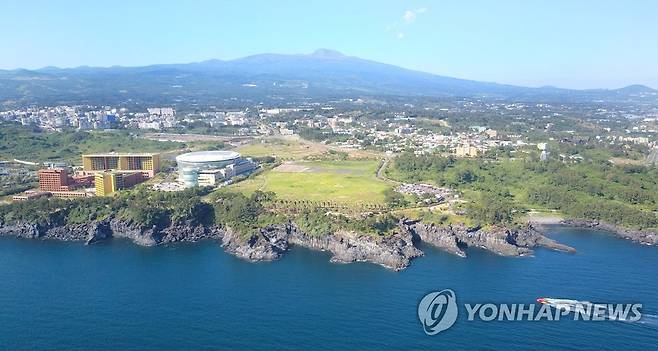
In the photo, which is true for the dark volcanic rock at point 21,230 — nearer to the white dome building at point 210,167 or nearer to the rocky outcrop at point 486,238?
the white dome building at point 210,167

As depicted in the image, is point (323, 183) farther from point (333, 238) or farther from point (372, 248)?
point (372, 248)

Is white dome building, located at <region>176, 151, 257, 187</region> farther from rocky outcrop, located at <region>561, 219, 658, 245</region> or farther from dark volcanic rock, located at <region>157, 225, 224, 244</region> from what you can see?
rocky outcrop, located at <region>561, 219, 658, 245</region>

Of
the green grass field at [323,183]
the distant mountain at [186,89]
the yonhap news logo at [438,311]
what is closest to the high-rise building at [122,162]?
the green grass field at [323,183]

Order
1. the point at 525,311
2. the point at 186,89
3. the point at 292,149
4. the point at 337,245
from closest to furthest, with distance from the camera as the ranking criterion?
the point at 525,311, the point at 337,245, the point at 292,149, the point at 186,89

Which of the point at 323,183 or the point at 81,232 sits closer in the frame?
the point at 81,232

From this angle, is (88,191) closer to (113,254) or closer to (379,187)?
(113,254)

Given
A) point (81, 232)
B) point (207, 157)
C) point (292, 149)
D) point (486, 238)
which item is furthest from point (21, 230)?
point (292, 149)
